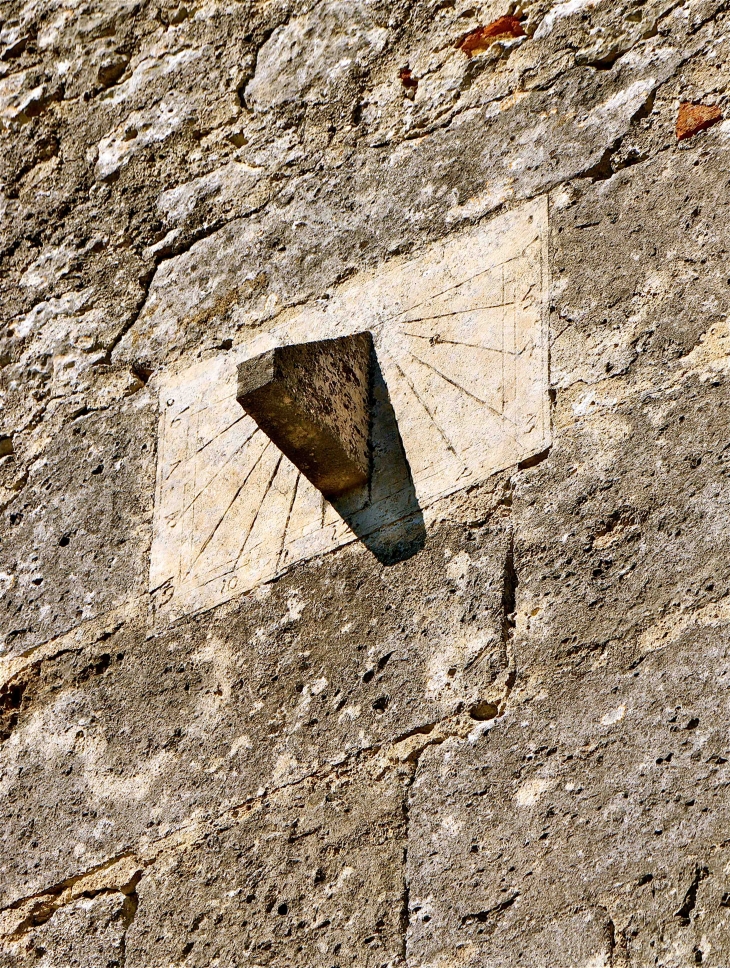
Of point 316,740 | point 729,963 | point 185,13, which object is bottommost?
point 729,963

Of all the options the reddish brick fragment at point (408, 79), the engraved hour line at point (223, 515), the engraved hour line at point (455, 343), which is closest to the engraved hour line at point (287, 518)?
the engraved hour line at point (223, 515)

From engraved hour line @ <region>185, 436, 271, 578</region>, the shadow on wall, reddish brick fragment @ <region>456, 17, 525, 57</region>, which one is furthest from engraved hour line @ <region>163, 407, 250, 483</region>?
reddish brick fragment @ <region>456, 17, 525, 57</region>

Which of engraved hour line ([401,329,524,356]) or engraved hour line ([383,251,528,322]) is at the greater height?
engraved hour line ([383,251,528,322])

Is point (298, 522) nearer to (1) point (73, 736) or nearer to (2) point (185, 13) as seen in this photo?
(1) point (73, 736)

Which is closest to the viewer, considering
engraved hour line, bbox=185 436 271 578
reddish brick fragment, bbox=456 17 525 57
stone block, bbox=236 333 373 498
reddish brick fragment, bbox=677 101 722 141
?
stone block, bbox=236 333 373 498

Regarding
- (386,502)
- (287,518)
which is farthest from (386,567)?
(287,518)

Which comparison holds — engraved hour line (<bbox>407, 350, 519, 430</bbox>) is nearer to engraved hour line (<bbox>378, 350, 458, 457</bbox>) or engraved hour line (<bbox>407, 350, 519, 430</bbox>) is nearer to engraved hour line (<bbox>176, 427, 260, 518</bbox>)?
engraved hour line (<bbox>378, 350, 458, 457</bbox>)

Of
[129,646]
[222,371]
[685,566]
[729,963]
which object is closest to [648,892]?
[729,963]
